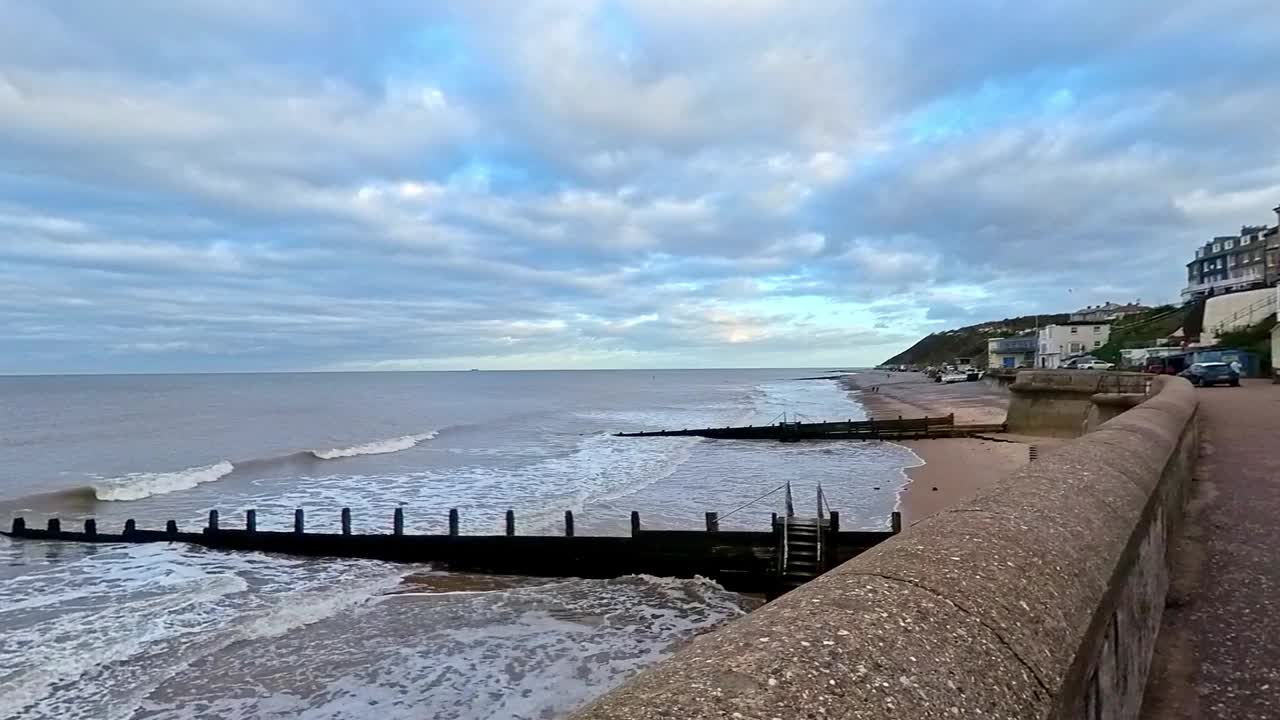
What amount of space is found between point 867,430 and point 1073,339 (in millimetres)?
A: 66592

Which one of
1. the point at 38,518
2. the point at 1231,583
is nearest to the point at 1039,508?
the point at 1231,583

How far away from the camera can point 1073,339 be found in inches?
4006

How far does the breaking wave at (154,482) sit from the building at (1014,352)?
10558 centimetres

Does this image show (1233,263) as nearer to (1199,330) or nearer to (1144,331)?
(1144,331)

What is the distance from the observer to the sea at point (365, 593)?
1223 cm

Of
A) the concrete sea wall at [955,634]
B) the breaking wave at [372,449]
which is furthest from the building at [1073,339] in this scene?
the concrete sea wall at [955,634]

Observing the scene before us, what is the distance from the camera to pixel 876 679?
1.80m

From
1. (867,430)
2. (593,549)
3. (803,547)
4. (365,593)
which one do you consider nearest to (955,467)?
(867,430)

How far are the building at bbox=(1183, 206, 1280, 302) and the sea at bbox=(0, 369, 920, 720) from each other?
7483 cm

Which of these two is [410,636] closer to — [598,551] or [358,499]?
[598,551]

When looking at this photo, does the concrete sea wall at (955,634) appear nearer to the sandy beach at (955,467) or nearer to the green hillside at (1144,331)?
the sandy beach at (955,467)

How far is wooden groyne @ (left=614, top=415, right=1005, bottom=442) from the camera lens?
45.1 metres

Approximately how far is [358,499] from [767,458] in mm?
20204

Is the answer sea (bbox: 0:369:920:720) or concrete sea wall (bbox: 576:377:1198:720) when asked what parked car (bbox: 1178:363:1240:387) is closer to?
sea (bbox: 0:369:920:720)
